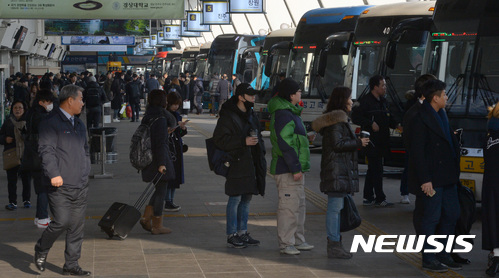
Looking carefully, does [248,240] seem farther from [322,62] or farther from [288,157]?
[322,62]

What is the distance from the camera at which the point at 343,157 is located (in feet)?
25.8

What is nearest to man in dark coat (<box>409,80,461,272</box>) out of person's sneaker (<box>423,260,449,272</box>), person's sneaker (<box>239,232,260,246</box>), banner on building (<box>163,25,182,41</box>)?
person's sneaker (<box>423,260,449,272</box>)

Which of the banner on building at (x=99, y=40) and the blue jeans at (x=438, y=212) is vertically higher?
the banner on building at (x=99, y=40)

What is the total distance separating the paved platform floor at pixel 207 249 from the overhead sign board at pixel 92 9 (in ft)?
19.2

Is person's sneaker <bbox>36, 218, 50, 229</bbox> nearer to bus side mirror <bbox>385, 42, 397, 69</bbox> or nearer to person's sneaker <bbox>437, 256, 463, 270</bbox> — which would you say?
person's sneaker <bbox>437, 256, 463, 270</bbox>

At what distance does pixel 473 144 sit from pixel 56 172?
4988 millimetres

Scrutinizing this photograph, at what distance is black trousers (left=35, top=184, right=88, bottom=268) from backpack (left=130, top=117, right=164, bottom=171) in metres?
1.65

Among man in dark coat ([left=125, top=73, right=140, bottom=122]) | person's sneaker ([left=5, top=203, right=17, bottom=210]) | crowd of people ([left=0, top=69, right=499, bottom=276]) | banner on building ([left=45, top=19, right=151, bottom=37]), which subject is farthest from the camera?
banner on building ([left=45, top=19, right=151, bottom=37])

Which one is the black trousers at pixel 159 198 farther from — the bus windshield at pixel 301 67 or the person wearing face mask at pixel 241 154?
the bus windshield at pixel 301 67

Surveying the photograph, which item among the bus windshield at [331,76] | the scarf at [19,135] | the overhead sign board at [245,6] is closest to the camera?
the scarf at [19,135]

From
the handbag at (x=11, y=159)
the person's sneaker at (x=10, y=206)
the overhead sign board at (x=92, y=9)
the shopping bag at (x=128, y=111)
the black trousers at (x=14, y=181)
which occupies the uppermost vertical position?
the overhead sign board at (x=92, y=9)

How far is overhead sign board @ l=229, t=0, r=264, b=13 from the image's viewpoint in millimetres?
22984

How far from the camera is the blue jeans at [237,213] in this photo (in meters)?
8.34

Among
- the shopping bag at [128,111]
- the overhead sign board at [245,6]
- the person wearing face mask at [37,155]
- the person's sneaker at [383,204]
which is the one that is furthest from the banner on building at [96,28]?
the person wearing face mask at [37,155]
